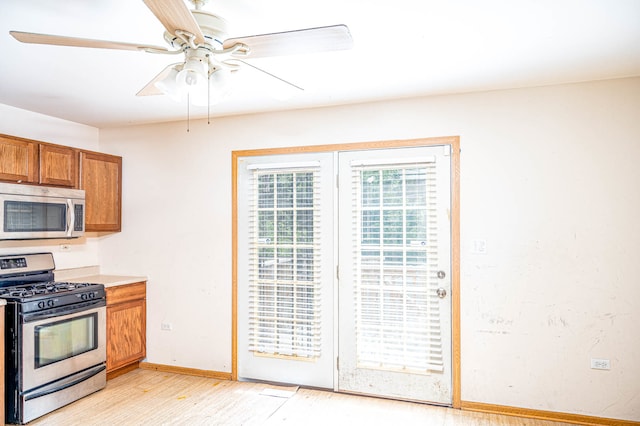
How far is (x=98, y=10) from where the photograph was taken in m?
2.05

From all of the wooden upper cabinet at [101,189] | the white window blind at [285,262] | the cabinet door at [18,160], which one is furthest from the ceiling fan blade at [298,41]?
the wooden upper cabinet at [101,189]

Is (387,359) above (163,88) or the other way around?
the other way around

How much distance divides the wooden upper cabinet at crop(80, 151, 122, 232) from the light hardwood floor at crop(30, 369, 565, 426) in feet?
4.83

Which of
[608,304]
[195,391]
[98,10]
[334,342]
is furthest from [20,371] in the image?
[608,304]

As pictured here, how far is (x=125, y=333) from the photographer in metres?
4.02

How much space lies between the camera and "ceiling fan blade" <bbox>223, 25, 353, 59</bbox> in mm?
1649

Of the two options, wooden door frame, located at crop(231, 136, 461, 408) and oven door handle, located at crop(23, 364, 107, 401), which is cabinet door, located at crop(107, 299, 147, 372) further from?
wooden door frame, located at crop(231, 136, 461, 408)

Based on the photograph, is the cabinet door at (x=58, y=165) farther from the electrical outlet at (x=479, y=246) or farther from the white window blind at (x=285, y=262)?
the electrical outlet at (x=479, y=246)

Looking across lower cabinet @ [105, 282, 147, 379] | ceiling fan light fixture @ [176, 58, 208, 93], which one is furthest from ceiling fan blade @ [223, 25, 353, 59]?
lower cabinet @ [105, 282, 147, 379]

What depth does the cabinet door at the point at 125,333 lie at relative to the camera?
385 cm

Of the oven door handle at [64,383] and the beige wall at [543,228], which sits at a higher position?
the beige wall at [543,228]

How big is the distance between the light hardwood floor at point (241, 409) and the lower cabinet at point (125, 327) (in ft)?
0.77

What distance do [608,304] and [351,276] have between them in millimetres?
1830

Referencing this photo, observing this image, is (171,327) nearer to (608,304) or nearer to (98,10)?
(98,10)
